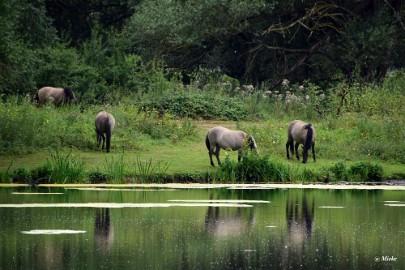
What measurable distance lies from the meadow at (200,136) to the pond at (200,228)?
1.61 meters

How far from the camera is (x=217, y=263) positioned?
48.9 ft

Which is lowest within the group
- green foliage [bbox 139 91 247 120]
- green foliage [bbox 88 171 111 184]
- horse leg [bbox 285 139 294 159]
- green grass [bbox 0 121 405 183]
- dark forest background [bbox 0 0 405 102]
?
green foliage [bbox 88 171 111 184]

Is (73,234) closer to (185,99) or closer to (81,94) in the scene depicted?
(185,99)

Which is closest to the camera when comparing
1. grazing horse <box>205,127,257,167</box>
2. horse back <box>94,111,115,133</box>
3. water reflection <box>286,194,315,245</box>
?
water reflection <box>286,194,315,245</box>

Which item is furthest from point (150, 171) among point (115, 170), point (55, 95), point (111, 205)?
point (55, 95)

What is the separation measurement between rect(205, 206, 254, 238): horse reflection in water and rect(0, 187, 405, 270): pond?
0.02m

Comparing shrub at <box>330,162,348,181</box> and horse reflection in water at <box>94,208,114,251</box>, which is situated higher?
shrub at <box>330,162,348,181</box>

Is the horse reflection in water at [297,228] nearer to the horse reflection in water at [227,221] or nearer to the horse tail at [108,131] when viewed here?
the horse reflection in water at [227,221]

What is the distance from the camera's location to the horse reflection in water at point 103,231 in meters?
16.4

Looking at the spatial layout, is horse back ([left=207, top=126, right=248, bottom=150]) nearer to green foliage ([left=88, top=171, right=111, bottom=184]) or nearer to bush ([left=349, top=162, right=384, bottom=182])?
bush ([left=349, top=162, right=384, bottom=182])

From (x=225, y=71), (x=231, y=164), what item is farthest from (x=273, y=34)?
(x=231, y=164)

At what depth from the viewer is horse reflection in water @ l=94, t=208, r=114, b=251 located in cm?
1640

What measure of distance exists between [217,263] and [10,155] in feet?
44.7

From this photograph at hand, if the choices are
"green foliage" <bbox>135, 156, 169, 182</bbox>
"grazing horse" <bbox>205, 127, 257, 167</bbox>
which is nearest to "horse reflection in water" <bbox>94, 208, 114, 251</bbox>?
"green foliage" <bbox>135, 156, 169, 182</bbox>
